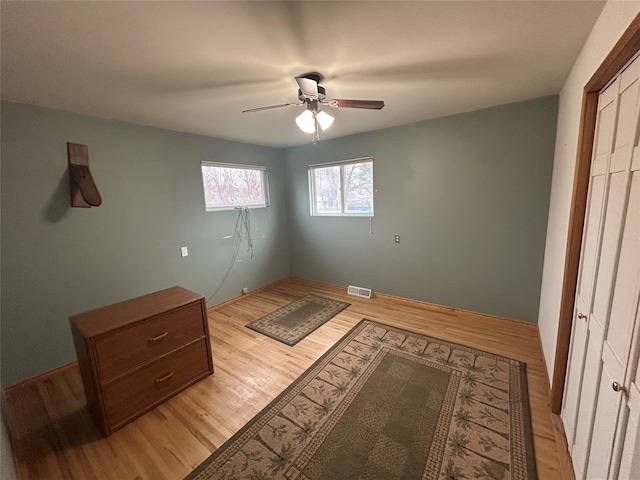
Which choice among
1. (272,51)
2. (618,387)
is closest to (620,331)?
(618,387)

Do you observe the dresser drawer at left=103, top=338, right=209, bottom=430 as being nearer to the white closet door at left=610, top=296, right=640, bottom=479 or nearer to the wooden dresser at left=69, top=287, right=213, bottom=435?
the wooden dresser at left=69, top=287, right=213, bottom=435

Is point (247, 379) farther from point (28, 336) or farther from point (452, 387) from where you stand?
point (28, 336)

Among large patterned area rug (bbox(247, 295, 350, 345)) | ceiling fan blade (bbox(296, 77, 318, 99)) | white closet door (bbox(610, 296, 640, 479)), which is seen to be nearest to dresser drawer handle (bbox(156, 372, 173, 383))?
large patterned area rug (bbox(247, 295, 350, 345))

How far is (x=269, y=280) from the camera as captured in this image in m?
4.48

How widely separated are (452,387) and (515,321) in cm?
147

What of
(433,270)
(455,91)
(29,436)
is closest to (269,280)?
(433,270)

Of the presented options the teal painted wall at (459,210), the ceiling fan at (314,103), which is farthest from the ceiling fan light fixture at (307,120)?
the teal painted wall at (459,210)

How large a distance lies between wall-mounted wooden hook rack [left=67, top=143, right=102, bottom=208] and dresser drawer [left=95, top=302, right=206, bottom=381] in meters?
1.44

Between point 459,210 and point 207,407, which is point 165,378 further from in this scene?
point 459,210

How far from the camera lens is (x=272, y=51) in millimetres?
1510

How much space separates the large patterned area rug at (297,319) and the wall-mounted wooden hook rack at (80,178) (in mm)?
2109

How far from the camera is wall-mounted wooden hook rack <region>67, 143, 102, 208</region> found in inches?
92.0

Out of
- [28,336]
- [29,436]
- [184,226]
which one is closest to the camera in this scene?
[29,436]

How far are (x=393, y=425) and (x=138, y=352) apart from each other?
1.85 metres
